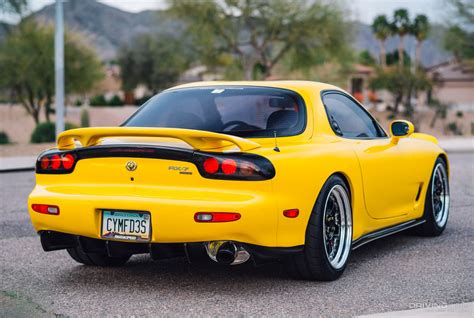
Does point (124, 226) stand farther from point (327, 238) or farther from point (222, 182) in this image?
point (327, 238)

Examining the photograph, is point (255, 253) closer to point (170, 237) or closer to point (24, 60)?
point (170, 237)

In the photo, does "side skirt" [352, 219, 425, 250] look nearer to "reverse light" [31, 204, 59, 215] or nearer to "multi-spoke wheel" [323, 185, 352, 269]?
"multi-spoke wheel" [323, 185, 352, 269]

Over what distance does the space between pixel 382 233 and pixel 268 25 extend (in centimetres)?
3923

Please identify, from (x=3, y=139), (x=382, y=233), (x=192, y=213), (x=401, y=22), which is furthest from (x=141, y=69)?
(x=192, y=213)

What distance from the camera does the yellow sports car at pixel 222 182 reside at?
5484mm

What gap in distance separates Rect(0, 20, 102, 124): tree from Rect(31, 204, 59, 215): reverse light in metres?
32.9

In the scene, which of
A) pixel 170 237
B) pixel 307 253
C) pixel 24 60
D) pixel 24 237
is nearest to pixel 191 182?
pixel 170 237

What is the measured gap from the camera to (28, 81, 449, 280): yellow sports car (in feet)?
18.0

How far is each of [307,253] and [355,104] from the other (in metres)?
1.98

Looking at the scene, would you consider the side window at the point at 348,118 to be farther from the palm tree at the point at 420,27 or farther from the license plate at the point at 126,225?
the palm tree at the point at 420,27

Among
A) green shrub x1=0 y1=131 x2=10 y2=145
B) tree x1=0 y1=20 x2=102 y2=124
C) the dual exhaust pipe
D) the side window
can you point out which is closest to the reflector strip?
the dual exhaust pipe

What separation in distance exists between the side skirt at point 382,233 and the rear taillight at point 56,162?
2.17 metres

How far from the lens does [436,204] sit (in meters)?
8.48

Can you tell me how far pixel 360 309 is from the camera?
5.34m
